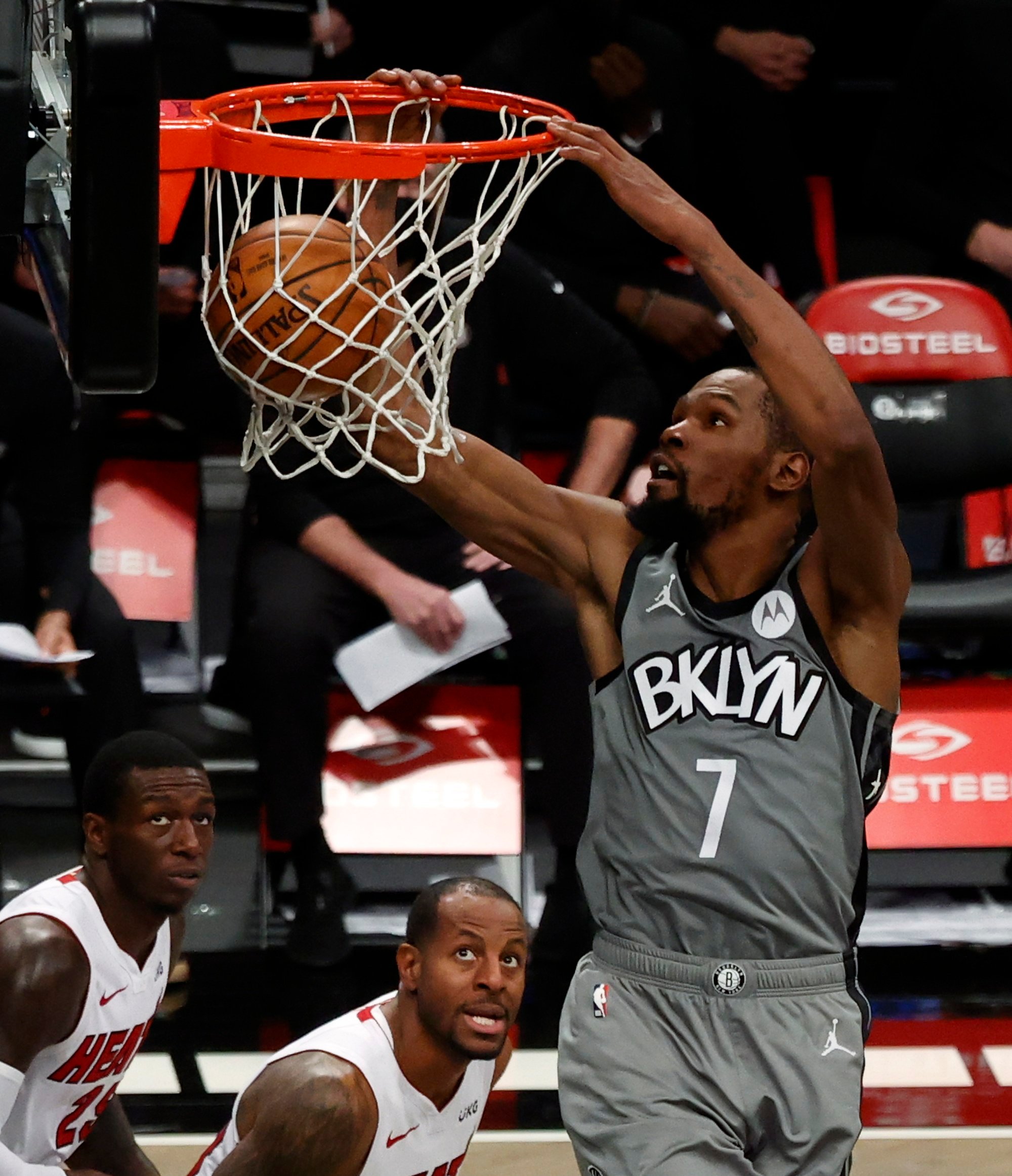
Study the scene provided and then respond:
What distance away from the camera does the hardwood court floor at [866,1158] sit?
3627mm

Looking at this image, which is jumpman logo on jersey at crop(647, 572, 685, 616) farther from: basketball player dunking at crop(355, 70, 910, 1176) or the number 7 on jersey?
the number 7 on jersey

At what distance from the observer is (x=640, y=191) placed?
274 centimetres

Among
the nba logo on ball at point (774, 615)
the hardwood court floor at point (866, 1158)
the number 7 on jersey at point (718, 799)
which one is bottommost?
the hardwood court floor at point (866, 1158)

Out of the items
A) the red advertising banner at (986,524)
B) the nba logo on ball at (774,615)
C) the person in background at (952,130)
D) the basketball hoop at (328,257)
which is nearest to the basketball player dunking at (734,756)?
the nba logo on ball at (774,615)

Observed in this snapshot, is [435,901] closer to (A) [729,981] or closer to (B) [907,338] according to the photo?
(A) [729,981]

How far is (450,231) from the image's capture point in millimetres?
A: 4531

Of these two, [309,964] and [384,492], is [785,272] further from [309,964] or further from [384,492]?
[309,964]

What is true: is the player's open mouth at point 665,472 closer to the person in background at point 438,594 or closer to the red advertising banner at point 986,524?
the person in background at point 438,594

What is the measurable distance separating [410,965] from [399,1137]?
0.26 meters

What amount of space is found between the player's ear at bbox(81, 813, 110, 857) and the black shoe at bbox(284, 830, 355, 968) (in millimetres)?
1152

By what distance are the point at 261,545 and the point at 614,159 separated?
2.37 m

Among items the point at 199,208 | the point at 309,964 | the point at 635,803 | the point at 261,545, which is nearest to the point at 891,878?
the point at 309,964

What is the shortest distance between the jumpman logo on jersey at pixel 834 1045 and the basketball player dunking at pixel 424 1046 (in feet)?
1.69

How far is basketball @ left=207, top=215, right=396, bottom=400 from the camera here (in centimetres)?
280
